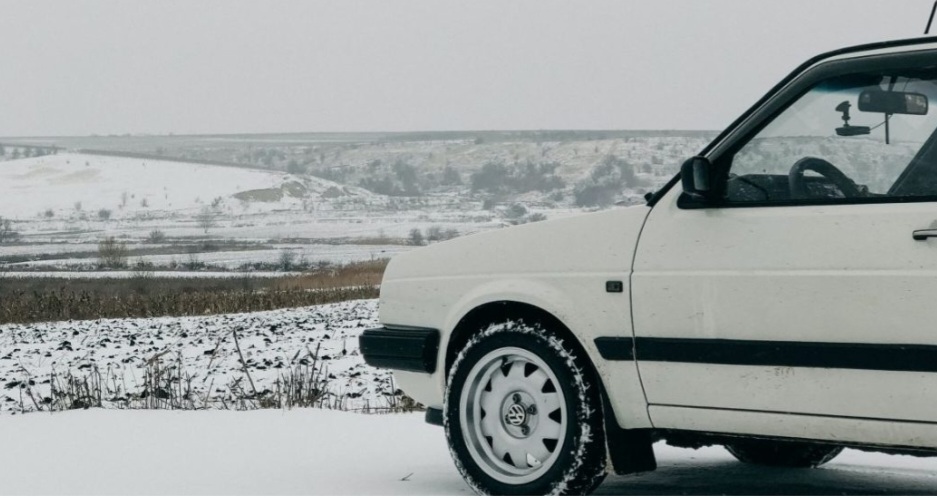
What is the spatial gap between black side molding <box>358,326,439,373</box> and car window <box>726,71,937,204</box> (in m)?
1.65

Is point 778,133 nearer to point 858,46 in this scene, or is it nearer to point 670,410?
point 858,46

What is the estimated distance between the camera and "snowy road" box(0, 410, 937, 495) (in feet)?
20.7

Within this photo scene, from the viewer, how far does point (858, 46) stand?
17.2 ft

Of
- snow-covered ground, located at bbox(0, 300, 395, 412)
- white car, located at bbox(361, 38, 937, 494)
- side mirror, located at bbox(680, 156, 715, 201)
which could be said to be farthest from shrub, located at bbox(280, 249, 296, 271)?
side mirror, located at bbox(680, 156, 715, 201)

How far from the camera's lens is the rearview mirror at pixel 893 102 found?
525 centimetres

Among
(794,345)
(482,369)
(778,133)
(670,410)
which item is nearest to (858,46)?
(778,133)

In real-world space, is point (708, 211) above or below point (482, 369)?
above

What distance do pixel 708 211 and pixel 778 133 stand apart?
16.5 inches

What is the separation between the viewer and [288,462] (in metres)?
7.19

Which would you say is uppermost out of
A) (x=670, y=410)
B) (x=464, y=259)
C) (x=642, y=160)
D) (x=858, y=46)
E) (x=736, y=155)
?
(x=858, y=46)

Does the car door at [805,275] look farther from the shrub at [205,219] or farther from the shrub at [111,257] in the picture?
the shrub at [205,219]

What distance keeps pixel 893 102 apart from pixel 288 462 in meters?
3.69

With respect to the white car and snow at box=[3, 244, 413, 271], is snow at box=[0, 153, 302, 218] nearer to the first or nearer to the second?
snow at box=[3, 244, 413, 271]

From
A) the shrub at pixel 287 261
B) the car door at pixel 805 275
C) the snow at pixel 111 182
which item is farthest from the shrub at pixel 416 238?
the car door at pixel 805 275
